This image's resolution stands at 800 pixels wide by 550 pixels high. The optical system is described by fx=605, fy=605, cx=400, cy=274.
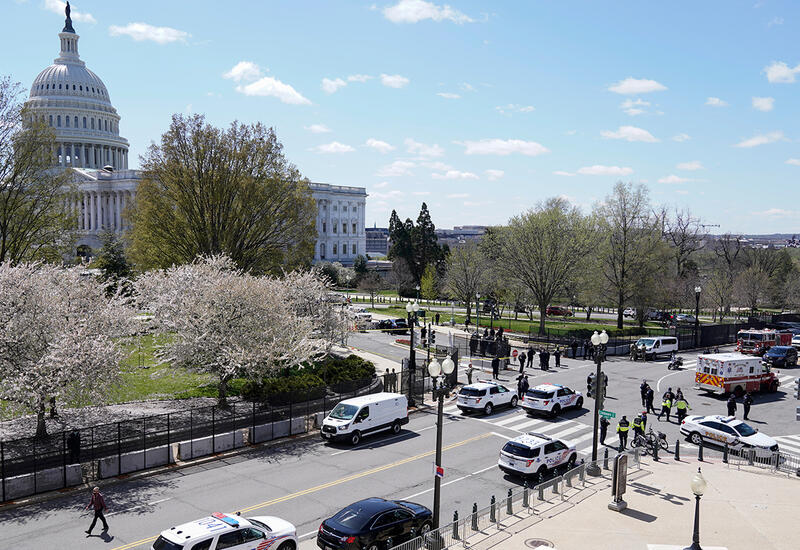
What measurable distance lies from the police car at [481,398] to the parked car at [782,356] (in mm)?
27488

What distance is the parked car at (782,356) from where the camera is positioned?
1836 inches

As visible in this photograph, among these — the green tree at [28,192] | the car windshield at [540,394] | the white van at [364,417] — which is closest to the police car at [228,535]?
the white van at [364,417]

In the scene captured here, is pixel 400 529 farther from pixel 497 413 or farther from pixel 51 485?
pixel 497 413

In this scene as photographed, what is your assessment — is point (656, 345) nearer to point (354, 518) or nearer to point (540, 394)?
point (540, 394)

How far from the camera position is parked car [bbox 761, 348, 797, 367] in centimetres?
4662

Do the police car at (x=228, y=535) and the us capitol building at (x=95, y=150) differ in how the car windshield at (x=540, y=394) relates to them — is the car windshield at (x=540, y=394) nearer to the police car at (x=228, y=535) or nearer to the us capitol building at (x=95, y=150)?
the police car at (x=228, y=535)

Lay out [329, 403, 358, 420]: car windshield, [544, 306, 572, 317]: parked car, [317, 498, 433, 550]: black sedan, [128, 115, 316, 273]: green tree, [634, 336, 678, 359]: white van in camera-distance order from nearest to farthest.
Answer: [317, 498, 433, 550]: black sedan → [329, 403, 358, 420]: car windshield → [128, 115, 316, 273]: green tree → [634, 336, 678, 359]: white van → [544, 306, 572, 317]: parked car

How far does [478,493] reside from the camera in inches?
788

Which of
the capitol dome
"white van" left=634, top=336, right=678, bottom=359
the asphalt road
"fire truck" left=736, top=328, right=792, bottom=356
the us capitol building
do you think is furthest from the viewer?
the capitol dome

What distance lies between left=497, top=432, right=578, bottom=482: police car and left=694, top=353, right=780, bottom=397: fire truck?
1778 centimetres

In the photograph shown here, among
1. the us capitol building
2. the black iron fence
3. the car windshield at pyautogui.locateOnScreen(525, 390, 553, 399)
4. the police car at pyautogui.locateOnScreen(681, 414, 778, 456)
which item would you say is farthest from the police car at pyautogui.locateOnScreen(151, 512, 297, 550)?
the us capitol building

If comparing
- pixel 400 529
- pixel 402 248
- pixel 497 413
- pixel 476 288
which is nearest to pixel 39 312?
pixel 400 529

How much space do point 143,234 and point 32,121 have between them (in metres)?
10.4

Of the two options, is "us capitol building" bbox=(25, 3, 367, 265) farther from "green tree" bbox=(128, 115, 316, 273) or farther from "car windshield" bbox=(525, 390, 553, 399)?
"car windshield" bbox=(525, 390, 553, 399)
